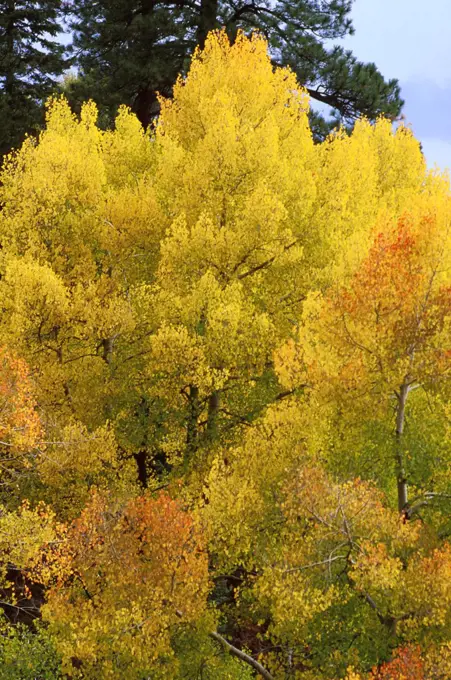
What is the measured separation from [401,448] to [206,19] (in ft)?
65.7

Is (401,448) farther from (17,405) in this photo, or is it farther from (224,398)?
(17,405)

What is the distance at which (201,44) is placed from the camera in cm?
2788

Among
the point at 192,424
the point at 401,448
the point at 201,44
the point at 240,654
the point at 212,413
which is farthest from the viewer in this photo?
the point at 201,44

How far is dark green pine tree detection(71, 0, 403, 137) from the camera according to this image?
27.3m

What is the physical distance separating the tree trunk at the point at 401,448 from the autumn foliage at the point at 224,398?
69mm

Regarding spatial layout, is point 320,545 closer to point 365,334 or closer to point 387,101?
point 365,334

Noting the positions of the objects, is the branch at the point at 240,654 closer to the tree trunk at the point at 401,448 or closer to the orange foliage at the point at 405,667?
the orange foliage at the point at 405,667

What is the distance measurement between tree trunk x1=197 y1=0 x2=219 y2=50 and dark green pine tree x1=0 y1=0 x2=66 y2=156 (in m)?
5.93

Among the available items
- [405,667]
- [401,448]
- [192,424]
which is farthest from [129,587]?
[401,448]

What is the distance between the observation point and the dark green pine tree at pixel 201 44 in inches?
1073

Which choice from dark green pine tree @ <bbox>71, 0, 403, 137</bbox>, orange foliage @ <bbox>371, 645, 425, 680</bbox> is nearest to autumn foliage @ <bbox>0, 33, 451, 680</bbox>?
orange foliage @ <bbox>371, 645, 425, 680</bbox>

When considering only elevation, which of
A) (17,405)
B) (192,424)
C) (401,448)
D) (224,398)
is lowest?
(17,405)

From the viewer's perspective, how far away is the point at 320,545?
1369 centimetres

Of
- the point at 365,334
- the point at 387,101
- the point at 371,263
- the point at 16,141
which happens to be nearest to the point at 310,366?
the point at 365,334
